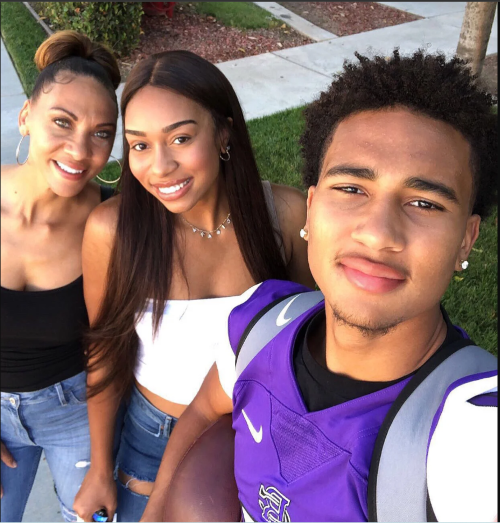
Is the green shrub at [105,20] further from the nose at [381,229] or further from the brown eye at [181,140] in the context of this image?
the nose at [381,229]

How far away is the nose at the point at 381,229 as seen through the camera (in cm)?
132

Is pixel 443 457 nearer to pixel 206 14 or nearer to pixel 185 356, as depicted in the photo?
pixel 185 356

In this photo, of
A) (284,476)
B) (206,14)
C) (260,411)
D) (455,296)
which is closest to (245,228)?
(260,411)

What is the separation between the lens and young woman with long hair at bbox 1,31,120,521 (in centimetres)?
230

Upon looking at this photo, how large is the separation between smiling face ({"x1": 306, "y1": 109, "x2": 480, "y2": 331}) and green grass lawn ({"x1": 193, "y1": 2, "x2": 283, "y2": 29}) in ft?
26.8

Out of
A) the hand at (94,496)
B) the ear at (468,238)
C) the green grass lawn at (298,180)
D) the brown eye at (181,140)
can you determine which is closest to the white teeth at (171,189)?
the brown eye at (181,140)

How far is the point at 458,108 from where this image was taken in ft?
4.95

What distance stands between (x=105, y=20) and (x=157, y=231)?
6.29 metres

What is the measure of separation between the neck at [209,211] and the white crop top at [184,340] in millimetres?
357

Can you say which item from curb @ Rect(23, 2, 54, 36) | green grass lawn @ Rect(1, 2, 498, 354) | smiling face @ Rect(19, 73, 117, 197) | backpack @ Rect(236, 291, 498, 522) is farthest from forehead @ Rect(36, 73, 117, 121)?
curb @ Rect(23, 2, 54, 36)

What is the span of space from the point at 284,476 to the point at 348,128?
3.20 ft

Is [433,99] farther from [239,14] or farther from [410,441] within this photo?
[239,14]

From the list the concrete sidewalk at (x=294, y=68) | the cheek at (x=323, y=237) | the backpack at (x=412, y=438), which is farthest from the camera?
the concrete sidewalk at (x=294, y=68)

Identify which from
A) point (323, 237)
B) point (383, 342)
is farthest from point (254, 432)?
point (323, 237)
